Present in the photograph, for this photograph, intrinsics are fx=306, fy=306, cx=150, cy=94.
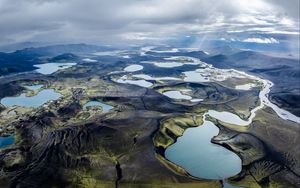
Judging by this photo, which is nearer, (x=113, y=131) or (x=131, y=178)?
(x=131, y=178)

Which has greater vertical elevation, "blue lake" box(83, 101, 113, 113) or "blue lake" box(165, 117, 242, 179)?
"blue lake" box(83, 101, 113, 113)

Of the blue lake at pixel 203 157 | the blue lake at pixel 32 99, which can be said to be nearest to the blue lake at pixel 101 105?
the blue lake at pixel 32 99

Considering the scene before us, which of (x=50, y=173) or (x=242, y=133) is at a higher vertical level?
(x=50, y=173)

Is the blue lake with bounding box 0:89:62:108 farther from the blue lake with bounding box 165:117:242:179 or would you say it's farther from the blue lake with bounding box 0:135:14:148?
the blue lake with bounding box 165:117:242:179

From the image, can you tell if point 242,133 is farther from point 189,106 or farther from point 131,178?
point 131,178

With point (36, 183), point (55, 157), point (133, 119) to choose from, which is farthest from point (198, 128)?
point (36, 183)

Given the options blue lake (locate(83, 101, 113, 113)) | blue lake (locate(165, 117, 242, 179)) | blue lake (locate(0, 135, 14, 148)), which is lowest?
blue lake (locate(165, 117, 242, 179))

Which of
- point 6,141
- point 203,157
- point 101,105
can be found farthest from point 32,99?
point 203,157

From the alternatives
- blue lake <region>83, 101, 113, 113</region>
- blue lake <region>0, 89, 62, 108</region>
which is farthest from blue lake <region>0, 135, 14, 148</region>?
blue lake <region>0, 89, 62, 108</region>
